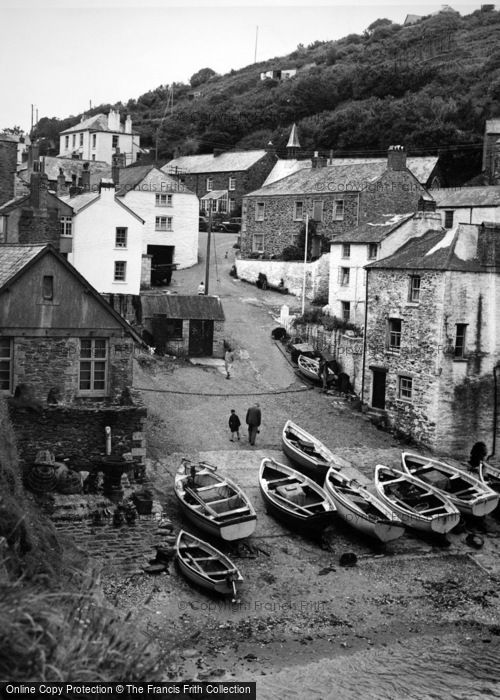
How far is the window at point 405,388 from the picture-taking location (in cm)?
3416

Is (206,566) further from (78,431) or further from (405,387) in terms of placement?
(405,387)

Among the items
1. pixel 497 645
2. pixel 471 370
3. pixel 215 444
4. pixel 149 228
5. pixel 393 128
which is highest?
pixel 393 128

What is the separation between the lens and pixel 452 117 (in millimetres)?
82188

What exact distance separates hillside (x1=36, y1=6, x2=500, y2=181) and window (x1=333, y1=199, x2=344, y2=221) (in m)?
24.7

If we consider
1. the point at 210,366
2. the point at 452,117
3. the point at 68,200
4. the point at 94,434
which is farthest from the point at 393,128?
the point at 94,434

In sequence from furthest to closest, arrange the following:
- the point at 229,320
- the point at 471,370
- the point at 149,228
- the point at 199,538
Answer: the point at 149,228
the point at 229,320
the point at 471,370
the point at 199,538

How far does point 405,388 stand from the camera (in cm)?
3441

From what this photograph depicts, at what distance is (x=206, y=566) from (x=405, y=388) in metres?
16.3

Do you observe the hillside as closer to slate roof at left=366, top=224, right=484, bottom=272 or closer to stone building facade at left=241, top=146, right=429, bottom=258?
stone building facade at left=241, top=146, right=429, bottom=258

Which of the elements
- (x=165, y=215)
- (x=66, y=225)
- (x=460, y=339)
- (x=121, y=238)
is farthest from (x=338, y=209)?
(x=460, y=339)

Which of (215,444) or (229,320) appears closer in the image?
(215,444)

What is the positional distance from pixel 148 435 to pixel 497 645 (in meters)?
14.2

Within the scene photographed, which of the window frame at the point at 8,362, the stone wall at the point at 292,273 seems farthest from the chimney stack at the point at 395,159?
the window frame at the point at 8,362

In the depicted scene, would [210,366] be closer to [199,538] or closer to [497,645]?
[199,538]
